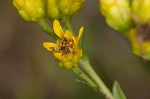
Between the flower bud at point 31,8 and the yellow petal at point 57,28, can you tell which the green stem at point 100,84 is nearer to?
the yellow petal at point 57,28

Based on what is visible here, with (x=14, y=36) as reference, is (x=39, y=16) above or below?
above

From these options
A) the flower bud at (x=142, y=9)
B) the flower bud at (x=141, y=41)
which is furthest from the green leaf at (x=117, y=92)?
the flower bud at (x=142, y=9)

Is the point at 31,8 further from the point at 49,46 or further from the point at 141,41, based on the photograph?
the point at 141,41

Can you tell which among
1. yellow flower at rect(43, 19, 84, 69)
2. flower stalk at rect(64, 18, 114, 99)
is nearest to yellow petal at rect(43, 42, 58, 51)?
yellow flower at rect(43, 19, 84, 69)

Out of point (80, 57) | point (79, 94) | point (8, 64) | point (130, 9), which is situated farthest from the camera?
point (8, 64)

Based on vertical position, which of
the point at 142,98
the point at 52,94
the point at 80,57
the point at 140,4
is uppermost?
the point at 140,4

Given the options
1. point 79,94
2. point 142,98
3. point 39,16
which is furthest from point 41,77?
point 39,16

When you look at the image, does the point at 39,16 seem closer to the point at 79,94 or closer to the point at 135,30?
the point at 135,30
